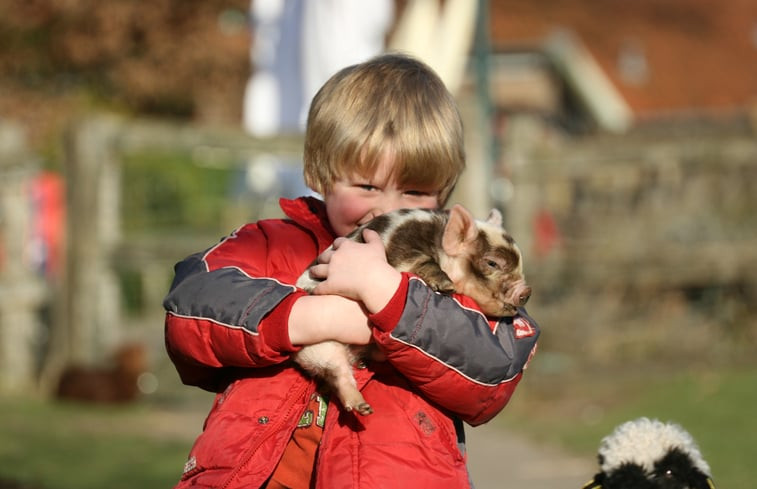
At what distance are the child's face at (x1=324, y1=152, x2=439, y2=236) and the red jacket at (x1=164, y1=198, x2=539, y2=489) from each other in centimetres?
27

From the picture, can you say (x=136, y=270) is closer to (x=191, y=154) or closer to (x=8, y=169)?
(x=191, y=154)

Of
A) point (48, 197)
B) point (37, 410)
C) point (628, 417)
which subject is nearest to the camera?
point (628, 417)

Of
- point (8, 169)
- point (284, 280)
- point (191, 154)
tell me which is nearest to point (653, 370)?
point (191, 154)

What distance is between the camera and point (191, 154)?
10.9 m

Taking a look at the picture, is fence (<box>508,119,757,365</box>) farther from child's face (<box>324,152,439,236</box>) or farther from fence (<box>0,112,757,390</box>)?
child's face (<box>324,152,439,236</box>)

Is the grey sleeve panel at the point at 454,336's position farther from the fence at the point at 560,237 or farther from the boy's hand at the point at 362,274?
the fence at the point at 560,237

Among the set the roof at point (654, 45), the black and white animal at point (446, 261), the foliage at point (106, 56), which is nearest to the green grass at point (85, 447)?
the black and white animal at point (446, 261)

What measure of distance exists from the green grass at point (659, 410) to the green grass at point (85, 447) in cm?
274

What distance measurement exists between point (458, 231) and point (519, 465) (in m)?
5.18

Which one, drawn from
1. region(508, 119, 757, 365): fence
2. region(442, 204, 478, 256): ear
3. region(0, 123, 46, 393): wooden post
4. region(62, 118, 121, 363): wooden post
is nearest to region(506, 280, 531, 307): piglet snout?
region(442, 204, 478, 256): ear

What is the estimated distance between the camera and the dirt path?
737 cm

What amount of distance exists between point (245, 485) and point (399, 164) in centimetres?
90

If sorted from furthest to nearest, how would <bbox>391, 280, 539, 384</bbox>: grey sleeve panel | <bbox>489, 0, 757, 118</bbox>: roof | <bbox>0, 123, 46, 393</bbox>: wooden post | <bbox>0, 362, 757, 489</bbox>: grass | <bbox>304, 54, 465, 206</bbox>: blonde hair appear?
<bbox>489, 0, 757, 118</bbox>: roof
<bbox>0, 123, 46, 393</bbox>: wooden post
<bbox>0, 362, 757, 489</bbox>: grass
<bbox>304, 54, 465, 206</bbox>: blonde hair
<bbox>391, 280, 539, 384</bbox>: grey sleeve panel

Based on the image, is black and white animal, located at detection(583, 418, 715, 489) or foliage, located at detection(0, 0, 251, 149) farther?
foliage, located at detection(0, 0, 251, 149)
